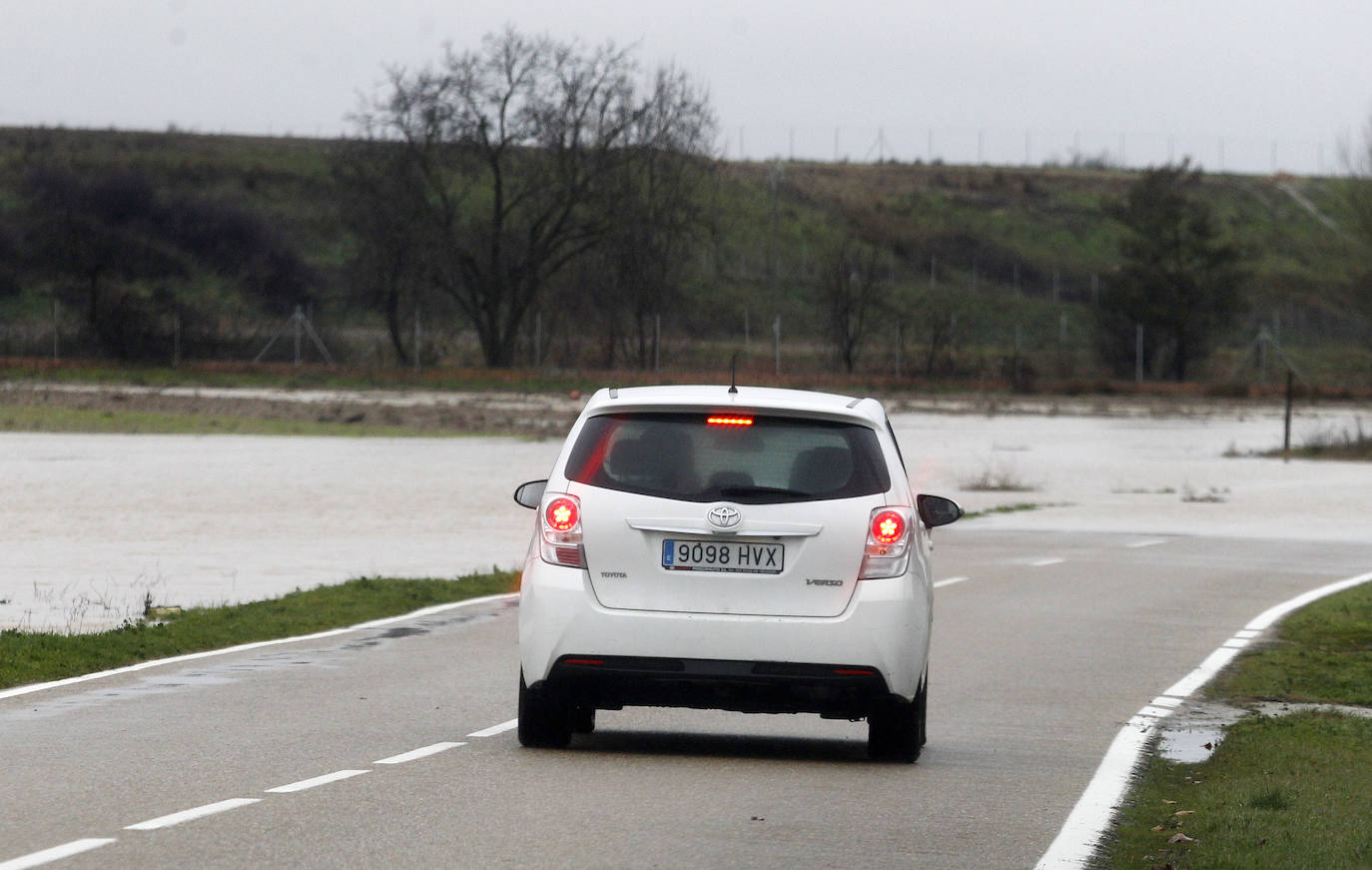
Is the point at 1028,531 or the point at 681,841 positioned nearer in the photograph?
the point at 681,841

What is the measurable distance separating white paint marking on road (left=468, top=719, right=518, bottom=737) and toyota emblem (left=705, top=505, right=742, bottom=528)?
2004 mm

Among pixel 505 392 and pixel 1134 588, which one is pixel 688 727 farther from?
pixel 505 392

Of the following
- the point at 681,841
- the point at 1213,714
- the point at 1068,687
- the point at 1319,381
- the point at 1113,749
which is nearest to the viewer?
the point at 681,841

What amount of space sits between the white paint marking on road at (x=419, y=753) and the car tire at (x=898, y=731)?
2.00 m

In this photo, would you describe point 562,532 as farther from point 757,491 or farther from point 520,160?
point 520,160

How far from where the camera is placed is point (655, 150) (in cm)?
8475

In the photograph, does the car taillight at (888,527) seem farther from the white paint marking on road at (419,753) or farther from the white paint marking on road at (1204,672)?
the white paint marking on road at (1204,672)

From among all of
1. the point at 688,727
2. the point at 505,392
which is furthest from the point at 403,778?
the point at 505,392

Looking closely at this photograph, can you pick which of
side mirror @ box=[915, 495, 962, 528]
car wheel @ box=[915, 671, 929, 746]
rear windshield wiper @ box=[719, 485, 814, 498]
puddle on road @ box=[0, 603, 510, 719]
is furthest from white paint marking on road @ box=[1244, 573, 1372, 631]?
rear windshield wiper @ box=[719, 485, 814, 498]

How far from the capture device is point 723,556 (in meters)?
10.1

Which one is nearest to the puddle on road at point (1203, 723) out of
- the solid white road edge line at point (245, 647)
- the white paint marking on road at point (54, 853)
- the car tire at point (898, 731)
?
the car tire at point (898, 731)

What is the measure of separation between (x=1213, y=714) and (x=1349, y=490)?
31.4 meters

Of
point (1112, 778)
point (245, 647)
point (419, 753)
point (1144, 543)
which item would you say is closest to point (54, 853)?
point (419, 753)

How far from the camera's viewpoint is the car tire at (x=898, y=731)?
10.6 m
